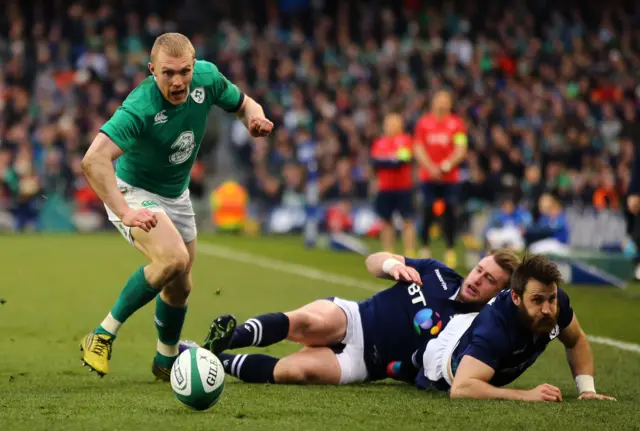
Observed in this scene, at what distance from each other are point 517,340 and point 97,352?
7.45ft

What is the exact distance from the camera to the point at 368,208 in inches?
902

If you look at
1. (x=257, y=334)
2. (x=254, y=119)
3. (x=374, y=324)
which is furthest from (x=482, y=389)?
(x=254, y=119)

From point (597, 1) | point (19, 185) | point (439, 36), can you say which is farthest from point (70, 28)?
point (597, 1)

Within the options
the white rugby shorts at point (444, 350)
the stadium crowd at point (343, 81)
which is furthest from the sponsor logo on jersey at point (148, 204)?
the stadium crowd at point (343, 81)

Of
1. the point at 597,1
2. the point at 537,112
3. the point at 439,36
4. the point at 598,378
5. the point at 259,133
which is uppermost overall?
the point at 597,1

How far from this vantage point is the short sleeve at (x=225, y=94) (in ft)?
22.4

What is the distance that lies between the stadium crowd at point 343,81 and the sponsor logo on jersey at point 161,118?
14.8 m

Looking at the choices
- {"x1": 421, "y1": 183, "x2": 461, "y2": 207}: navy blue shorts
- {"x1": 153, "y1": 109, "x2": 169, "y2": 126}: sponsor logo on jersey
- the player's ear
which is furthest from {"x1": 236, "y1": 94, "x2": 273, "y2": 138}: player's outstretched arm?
{"x1": 421, "y1": 183, "x2": 461, "y2": 207}: navy blue shorts

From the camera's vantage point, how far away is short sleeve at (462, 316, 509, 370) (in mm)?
5652

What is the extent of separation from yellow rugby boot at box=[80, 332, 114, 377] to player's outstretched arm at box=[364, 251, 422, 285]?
153 centimetres

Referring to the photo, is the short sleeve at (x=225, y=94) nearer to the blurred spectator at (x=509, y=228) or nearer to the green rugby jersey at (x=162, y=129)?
the green rugby jersey at (x=162, y=129)

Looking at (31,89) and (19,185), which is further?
(31,89)

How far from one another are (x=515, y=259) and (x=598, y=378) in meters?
1.23

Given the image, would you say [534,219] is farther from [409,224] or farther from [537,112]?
[537,112]
